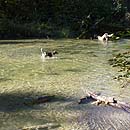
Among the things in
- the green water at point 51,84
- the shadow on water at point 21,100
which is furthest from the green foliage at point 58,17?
the shadow on water at point 21,100

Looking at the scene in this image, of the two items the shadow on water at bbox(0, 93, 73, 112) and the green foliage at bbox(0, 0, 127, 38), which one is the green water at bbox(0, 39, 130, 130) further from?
the green foliage at bbox(0, 0, 127, 38)

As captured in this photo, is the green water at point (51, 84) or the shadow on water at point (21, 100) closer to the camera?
the green water at point (51, 84)

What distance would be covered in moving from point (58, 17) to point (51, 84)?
20.8m

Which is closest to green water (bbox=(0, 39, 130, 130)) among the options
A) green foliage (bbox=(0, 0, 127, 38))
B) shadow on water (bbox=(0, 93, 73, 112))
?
shadow on water (bbox=(0, 93, 73, 112))

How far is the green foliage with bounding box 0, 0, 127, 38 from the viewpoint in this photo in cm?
2831

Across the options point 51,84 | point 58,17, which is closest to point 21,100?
point 51,84

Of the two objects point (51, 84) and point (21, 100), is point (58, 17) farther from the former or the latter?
point (21, 100)

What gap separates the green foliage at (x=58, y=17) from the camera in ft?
92.9

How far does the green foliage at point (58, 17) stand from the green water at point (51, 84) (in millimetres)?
9342

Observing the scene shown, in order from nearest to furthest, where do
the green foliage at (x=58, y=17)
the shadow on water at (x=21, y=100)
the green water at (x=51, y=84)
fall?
the green water at (x=51, y=84)
the shadow on water at (x=21, y=100)
the green foliage at (x=58, y=17)

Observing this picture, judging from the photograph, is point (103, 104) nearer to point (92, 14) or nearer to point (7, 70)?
point (7, 70)

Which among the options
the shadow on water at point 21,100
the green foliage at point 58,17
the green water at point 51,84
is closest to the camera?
the green water at point 51,84

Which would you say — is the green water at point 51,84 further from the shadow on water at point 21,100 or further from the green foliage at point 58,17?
the green foliage at point 58,17

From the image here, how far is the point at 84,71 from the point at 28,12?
61.8 ft
